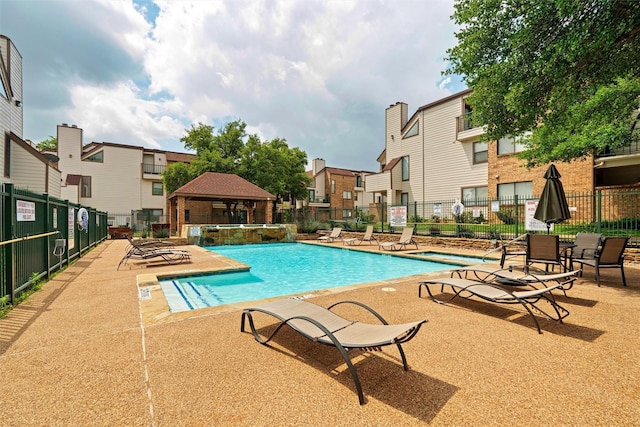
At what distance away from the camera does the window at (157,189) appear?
111 feet

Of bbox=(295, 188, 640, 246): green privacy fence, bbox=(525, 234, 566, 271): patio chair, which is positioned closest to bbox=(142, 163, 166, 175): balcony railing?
bbox=(295, 188, 640, 246): green privacy fence

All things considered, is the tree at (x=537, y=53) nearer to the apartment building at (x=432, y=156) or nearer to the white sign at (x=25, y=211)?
the white sign at (x=25, y=211)

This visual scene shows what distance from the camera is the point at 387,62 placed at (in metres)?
15.0

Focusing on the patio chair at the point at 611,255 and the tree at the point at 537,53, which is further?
the patio chair at the point at 611,255

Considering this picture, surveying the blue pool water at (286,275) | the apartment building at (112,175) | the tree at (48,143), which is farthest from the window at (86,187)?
the blue pool water at (286,275)

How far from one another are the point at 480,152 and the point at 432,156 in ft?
12.0

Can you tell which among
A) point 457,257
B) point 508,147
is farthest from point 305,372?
point 508,147

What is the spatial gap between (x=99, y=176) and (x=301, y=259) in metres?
28.6

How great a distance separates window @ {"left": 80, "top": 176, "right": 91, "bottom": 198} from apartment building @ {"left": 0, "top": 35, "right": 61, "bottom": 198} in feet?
48.7

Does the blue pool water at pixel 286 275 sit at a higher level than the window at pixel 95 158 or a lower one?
lower

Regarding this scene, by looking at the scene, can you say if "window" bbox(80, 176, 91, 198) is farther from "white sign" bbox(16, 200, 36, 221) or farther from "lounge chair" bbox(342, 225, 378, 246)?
"white sign" bbox(16, 200, 36, 221)

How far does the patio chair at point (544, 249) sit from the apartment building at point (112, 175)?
32806mm

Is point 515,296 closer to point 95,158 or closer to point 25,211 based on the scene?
point 25,211

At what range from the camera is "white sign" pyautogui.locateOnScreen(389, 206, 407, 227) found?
17016mm
